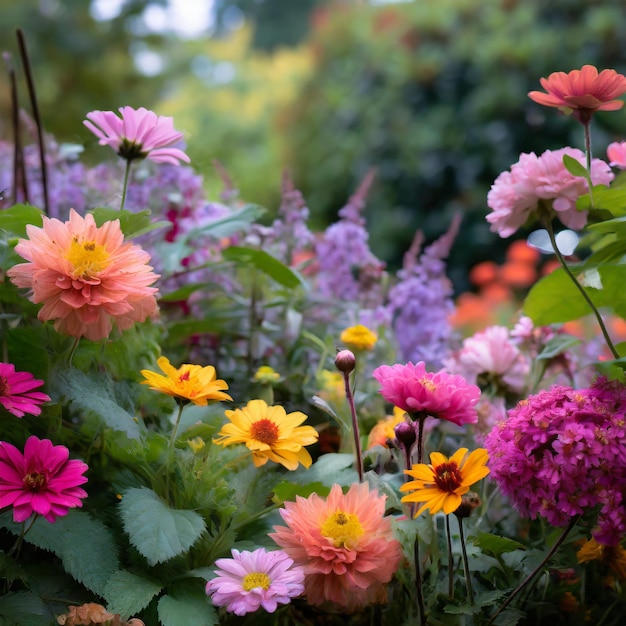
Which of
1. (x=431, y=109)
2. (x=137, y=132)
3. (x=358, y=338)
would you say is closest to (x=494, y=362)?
(x=358, y=338)

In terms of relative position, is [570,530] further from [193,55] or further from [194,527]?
[193,55]

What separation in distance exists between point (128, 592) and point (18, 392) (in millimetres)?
200

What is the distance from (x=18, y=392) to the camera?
0.68 metres

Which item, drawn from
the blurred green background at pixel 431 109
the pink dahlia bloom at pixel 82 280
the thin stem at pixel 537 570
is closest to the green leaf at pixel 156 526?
the pink dahlia bloom at pixel 82 280

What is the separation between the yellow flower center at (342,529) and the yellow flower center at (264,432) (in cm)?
10

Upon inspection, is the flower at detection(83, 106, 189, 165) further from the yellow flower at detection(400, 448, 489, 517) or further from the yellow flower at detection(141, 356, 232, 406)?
the yellow flower at detection(400, 448, 489, 517)

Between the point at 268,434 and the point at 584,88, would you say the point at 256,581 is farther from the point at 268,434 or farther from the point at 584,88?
the point at 584,88

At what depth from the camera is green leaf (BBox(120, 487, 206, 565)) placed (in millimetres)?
628

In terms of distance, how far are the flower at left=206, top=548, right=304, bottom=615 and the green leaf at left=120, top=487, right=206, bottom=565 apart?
0.13 ft

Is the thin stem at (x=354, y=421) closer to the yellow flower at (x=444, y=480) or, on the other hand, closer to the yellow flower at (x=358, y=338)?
the yellow flower at (x=444, y=480)

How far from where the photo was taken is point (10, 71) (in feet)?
3.72

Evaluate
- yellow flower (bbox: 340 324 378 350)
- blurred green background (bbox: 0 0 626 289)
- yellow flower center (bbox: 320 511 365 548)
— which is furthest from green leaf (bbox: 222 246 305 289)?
blurred green background (bbox: 0 0 626 289)

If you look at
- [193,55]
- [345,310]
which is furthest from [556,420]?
[193,55]

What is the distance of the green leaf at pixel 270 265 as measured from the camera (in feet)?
3.48
